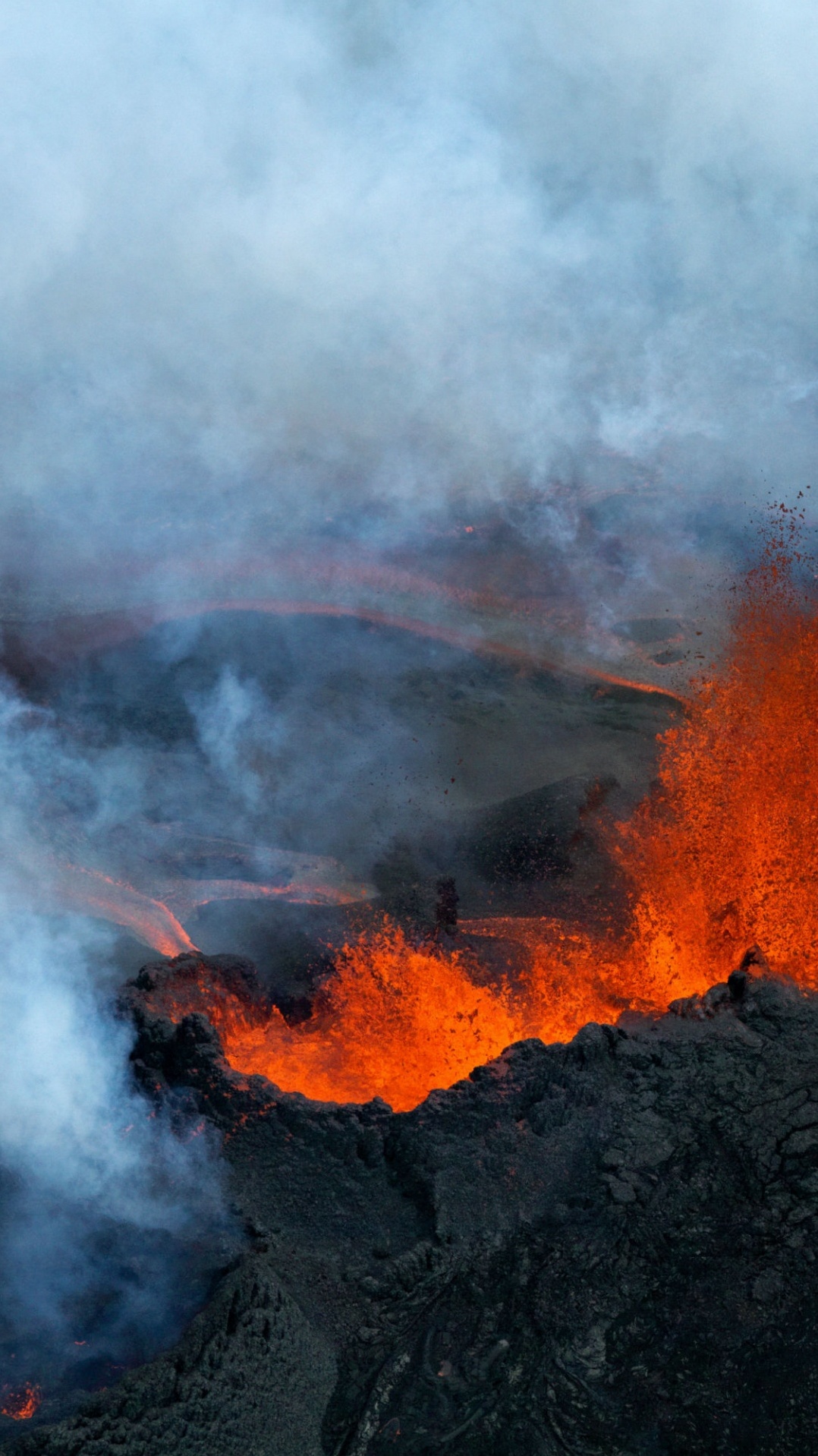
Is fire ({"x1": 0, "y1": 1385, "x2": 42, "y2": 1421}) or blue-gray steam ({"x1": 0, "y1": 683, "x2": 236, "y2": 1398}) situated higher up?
blue-gray steam ({"x1": 0, "y1": 683, "x2": 236, "y2": 1398})

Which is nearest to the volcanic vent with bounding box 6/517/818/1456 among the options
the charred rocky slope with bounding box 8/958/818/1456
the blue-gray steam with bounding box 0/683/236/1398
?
the charred rocky slope with bounding box 8/958/818/1456

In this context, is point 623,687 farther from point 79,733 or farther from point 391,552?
point 79,733

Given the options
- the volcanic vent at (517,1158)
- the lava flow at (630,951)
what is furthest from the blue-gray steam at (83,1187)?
the lava flow at (630,951)

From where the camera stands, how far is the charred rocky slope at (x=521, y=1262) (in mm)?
6227

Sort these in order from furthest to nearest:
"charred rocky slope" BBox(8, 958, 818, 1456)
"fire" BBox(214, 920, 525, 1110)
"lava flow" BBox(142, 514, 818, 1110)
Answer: "lava flow" BBox(142, 514, 818, 1110), "fire" BBox(214, 920, 525, 1110), "charred rocky slope" BBox(8, 958, 818, 1456)

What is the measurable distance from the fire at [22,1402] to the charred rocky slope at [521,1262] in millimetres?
328

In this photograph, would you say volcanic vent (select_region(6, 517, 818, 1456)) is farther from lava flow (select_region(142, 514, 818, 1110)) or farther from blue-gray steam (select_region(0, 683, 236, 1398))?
blue-gray steam (select_region(0, 683, 236, 1398))

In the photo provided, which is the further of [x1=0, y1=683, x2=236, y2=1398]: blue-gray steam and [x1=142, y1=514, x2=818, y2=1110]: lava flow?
[x1=142, y1=514, x2=818, y2=1110]: lava flow

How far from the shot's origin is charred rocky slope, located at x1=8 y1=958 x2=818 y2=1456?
6227 millimetres

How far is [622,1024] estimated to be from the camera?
29.4ft

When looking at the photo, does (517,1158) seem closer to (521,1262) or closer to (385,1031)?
(521,1262)

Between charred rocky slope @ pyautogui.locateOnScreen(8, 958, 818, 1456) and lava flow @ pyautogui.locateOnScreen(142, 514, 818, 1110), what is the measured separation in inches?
44.9

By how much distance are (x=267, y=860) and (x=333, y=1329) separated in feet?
18.7

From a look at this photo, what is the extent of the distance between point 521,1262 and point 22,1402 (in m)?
2.99
